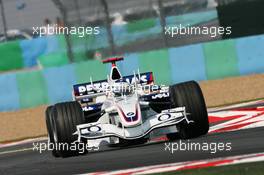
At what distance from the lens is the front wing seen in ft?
37.7

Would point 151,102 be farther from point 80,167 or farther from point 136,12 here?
point 136,12

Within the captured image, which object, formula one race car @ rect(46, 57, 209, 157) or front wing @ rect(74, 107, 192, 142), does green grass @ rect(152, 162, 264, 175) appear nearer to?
front wing @ rect(74, 107, 192, 142)

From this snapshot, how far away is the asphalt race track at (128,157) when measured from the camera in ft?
34.1

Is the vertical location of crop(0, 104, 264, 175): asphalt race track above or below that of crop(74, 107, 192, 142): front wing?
below

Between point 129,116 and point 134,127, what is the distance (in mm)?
168

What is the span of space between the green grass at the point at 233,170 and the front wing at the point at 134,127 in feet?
7.35

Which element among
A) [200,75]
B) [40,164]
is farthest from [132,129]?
[200,75]

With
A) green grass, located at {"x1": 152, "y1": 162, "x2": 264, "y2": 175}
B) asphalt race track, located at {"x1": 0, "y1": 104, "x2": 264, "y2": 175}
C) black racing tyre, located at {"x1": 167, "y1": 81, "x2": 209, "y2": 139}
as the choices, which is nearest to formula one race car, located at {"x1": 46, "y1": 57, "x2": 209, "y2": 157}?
black racing tyre, located at {"x1": 167, "y1": 81, "x2": 209, "y2": 139}

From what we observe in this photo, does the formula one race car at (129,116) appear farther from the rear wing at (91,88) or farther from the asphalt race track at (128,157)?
the rear wing at (91,88)

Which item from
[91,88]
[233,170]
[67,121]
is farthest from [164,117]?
[233,170]

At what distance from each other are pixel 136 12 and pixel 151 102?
12.6 metres

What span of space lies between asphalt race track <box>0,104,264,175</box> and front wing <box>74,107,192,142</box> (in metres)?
0.31

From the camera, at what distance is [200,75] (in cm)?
2320

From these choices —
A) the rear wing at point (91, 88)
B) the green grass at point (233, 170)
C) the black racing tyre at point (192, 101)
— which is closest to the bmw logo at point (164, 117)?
the black racing tyre at point (192, 101)
